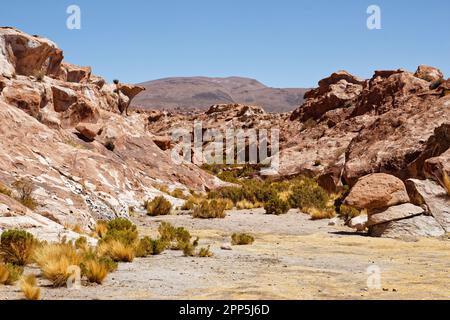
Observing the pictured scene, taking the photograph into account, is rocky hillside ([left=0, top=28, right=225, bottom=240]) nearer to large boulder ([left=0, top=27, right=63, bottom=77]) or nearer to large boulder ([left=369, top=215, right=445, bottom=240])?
large boulder ([left=0, top=27, right=63, bottom=77])

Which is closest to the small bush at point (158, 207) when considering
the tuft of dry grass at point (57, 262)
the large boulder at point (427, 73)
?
the tuft of dry grass at point (57, 262)

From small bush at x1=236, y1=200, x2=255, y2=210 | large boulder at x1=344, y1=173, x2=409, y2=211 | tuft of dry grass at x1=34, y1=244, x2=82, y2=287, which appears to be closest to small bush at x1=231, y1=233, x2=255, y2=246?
large boulder at x1=344, y1=173, x2=409, y2=211

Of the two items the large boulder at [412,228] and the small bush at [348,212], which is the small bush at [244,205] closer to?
the small bush at [348,212]


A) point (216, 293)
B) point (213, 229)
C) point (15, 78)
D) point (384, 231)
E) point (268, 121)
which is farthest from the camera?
point (268, 121)

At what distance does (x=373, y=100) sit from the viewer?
46.2 m

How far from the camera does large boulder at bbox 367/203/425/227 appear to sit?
47.3 feet

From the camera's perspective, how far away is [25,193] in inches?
555

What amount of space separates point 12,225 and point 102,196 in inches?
302

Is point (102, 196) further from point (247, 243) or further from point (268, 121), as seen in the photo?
point (268, 121)

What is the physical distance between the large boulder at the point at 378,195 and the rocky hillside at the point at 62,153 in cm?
800

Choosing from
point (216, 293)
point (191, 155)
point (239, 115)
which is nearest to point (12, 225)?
point (216, 293)

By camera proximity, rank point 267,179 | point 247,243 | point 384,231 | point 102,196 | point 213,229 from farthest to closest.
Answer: point 267,179, point 102,196, point 213,229, point 384,231, point 247,243

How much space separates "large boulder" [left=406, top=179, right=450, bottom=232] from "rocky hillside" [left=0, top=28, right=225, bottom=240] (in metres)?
10.1

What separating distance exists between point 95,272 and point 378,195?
30.3 feet
